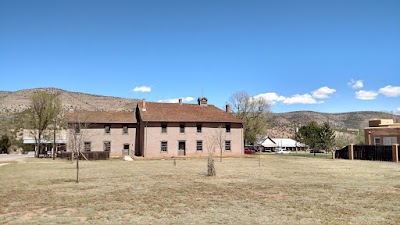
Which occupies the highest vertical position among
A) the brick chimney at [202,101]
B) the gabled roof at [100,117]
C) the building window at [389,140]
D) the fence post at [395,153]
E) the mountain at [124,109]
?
the mountain at [124,109]

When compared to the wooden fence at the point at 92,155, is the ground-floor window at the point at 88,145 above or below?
above

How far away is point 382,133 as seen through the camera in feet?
148

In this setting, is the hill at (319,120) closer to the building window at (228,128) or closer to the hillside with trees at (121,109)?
the hillside with trees at (121,109)

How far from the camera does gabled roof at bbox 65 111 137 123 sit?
158 feet

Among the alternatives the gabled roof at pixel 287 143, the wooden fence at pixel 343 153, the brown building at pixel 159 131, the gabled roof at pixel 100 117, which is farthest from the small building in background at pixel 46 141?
the gabled roof at pixel 287 143

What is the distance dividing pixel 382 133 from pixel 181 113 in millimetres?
27857

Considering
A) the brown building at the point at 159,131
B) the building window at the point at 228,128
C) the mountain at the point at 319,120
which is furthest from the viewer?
the mountain at the point at 319,120

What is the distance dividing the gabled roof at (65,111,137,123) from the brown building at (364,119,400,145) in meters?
33.2

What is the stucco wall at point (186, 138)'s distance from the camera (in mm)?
48719

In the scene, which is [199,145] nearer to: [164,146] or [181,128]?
[181,128]

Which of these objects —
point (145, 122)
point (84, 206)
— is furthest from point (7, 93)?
point (84, 206)

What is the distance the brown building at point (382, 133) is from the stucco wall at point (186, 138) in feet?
60.0

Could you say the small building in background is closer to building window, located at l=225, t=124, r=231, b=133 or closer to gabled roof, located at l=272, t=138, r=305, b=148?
building window, located at l=225, t=124, r=231, b=133

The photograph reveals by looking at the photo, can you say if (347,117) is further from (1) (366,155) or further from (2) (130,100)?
(1) (366,155)
